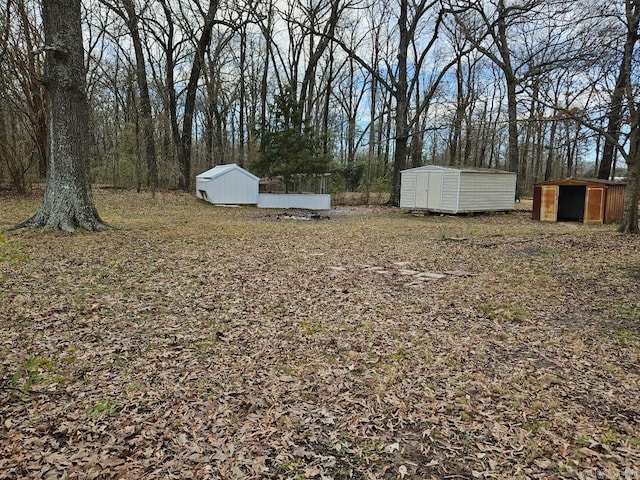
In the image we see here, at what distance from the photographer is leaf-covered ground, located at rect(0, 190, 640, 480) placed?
2244 millimetres

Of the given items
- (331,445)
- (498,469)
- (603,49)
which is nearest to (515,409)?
(498,469)

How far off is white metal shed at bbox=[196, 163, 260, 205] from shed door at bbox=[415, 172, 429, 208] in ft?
Answer: 22.3

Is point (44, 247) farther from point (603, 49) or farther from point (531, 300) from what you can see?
point (603, 49)

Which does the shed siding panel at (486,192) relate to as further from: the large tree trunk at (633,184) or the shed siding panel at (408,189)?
the large tree trunk at (633,184)

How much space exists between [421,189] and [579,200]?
556cm

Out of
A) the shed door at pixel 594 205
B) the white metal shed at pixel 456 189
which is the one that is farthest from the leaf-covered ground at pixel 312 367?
the white metal shed at pixel 456 189

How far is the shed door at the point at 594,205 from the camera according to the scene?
13.8 meters

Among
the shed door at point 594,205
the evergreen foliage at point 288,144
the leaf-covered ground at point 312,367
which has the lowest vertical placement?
the leaf-covered ground at point 312,367

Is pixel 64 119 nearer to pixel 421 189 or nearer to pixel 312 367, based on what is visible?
pixel 312 367

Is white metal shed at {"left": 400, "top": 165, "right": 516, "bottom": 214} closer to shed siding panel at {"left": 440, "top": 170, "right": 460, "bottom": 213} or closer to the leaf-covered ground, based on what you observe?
shed siding panel at {"left": 440, "top": 170, "right": 460, "bottom": 213}

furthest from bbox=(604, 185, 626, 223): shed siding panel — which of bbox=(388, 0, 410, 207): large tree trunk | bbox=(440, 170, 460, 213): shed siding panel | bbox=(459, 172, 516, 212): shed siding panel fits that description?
bbox=(388, 0, 410, 207): large tree trunk

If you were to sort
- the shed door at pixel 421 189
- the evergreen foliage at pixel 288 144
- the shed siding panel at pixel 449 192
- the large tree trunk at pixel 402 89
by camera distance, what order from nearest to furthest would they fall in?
the shed siding panel at pixel 449 192, the shed door at pixel 421 189, the evergreen foliage at pixel 288 144, the large tree trunk at pixel 402 89

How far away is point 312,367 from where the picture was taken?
10.8ft

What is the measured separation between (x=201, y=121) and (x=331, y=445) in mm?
30929
